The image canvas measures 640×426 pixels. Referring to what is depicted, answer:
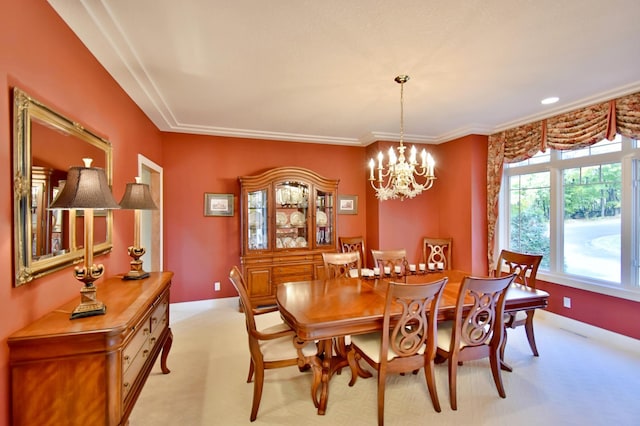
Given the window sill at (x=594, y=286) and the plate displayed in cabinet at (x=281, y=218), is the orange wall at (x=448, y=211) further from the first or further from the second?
the plate displayed in cabinet at (x=281, y=218)

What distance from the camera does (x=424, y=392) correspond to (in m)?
2.32

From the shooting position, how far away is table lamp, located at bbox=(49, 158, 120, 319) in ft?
4.60

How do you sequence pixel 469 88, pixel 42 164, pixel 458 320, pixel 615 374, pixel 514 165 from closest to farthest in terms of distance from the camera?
pixel 42 164 → pixel 458 320 → pixel 615 374 → pixel 469 88 → pixel 514 165

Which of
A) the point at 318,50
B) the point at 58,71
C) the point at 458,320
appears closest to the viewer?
the point at 58,71

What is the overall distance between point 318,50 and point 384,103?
132 centimetres

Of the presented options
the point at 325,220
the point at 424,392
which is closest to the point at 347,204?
the point at 325,220

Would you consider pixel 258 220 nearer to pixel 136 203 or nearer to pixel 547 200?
pixel 136 203

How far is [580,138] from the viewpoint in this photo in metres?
3.26

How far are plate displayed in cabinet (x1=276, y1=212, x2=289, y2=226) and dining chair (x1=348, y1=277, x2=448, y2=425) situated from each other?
8.16 feet

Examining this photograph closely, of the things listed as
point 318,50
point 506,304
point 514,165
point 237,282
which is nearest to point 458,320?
point 506,304

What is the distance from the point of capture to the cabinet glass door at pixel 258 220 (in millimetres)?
4211

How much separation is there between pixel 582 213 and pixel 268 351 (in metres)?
3.85

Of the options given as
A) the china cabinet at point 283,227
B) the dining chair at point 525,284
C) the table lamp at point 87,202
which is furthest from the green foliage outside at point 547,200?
the table lamp at point 87,202

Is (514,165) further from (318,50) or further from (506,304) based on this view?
(318,50)
